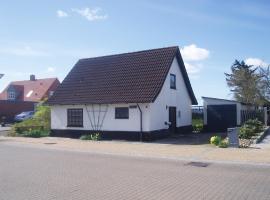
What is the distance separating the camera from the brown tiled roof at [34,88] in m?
59.6

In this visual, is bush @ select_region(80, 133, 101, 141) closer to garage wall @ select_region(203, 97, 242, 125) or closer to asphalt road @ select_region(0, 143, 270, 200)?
asphalt road @ select_region(0, 143, 270, 200)

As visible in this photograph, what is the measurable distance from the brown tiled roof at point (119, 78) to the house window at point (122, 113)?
29.8 inches

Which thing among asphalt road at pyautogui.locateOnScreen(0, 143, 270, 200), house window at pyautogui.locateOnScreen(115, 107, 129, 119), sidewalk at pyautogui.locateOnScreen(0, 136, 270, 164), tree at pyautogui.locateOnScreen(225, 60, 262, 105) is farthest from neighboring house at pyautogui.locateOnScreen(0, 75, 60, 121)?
asphalt road at pyautogui.locateOnScreen(0, 143, 270, 200)

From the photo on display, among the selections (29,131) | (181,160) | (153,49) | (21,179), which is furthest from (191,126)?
(21,179)

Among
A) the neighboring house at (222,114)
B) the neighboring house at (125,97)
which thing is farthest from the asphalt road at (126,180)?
the neighboring house at (222,114)

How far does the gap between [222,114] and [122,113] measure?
398 inches

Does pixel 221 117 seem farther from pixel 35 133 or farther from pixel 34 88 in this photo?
pixel 34 88

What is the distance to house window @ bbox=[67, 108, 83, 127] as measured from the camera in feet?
85.7

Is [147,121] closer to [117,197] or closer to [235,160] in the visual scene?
[235,160]

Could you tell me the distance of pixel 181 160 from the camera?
1515 cm

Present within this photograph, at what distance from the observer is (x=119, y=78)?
84.4ft

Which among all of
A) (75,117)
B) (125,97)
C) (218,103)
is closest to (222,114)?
(218,103)

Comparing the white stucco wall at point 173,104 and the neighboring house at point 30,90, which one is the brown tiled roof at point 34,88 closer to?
the neighboring house at point 30,90

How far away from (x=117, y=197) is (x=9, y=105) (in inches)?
1727
